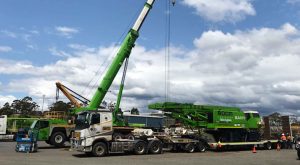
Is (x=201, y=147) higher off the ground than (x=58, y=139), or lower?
lower

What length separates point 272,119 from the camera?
114ft

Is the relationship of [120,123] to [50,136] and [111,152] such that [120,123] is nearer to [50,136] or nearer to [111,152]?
[111,152]

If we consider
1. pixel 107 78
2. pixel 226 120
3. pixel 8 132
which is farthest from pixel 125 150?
pixel 8 132

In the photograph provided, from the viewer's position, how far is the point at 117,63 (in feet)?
82.0

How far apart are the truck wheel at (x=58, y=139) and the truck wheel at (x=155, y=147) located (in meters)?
8.57

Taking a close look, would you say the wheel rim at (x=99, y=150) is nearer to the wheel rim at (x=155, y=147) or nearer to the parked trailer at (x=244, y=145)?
the wheel rim at (x=155, y=147)

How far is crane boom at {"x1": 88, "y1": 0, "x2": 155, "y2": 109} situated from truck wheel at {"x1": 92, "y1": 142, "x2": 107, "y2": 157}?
3932 millimetres

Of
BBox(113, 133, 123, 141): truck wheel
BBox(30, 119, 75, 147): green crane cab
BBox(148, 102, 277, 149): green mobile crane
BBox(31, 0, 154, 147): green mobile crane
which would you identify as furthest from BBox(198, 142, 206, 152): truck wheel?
BBox(30, 119, 75, 147): green crane cab

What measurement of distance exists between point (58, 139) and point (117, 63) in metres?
8.40

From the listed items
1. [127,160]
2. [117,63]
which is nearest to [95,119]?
[127,160]

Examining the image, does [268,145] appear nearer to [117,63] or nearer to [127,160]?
[117,63]

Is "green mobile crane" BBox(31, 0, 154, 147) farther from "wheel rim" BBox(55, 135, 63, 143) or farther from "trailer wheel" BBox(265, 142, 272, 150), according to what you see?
"trailer wheel" BBox(265, 142, 272, 150)

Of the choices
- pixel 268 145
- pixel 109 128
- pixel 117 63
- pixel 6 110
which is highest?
pixel 117 63

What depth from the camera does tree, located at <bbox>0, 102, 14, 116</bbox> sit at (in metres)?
84.6
